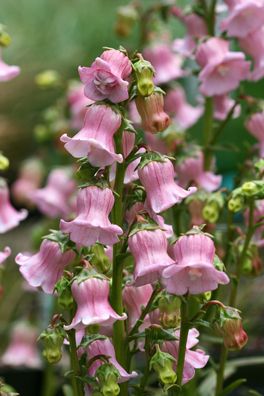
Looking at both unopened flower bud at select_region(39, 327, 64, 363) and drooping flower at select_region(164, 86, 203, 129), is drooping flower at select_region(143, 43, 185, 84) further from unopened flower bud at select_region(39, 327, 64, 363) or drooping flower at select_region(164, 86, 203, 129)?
unopened flower bud at select_region(39, 327, 64, 363)

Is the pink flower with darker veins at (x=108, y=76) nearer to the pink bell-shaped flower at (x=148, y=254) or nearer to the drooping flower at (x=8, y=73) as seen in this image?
the pink bell-shaped flower at (x=148, y=254)

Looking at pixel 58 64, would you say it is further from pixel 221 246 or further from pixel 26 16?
pixel 221 246

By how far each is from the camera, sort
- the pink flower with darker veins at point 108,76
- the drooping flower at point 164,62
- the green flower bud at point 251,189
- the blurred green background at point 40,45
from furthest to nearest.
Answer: the blurred green background at point 40,45 < the drooping flower at point 164,62 < the green flower bud at point 251,189 < the pink flower with darker veins at point 108,76

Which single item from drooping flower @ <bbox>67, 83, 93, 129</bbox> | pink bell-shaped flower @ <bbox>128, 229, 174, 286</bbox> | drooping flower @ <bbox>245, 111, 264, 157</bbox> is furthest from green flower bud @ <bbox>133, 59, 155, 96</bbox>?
drooping flower @ <bbox>67, 83, 93, 129</bbox>

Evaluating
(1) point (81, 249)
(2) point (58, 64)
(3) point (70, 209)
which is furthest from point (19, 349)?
(2) point (58, 64)

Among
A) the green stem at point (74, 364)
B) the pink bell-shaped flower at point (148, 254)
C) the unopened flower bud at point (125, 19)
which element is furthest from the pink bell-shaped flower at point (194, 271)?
the unopened flower bud at point (125, 19)

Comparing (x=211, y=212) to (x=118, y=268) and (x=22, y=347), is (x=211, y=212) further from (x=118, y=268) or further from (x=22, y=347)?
(x=22, y=347)
